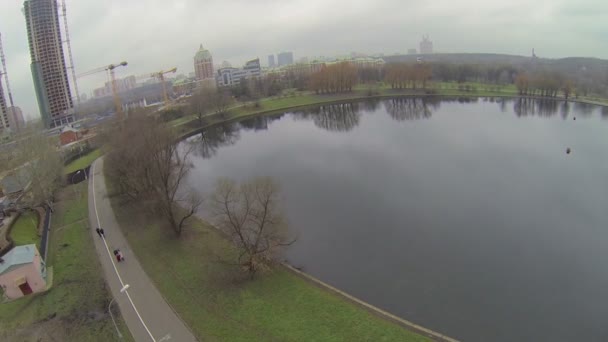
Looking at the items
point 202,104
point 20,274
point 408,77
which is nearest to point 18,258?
point 20,274

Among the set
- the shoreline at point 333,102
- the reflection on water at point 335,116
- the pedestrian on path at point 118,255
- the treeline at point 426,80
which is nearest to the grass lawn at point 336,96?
the shoreline at point 333,102

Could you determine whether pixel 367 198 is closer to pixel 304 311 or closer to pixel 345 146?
pixel 304 311

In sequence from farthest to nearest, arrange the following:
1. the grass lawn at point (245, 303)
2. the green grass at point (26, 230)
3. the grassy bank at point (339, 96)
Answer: the grassy bank at point (339, 96), the green grass at point (26, 230), the grass lawn at point (245, 303)

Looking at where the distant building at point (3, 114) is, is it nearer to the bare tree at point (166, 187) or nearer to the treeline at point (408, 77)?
the bare tree at point (166, 187)

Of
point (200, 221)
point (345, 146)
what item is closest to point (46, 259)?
point (200, 221)

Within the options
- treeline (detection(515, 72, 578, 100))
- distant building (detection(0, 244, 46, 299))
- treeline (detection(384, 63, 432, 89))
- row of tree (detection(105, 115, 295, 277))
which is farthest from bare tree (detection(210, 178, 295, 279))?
treeline (detection(384, 63, 432, 89))

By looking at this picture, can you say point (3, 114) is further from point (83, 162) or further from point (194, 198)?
point (194, 198)
